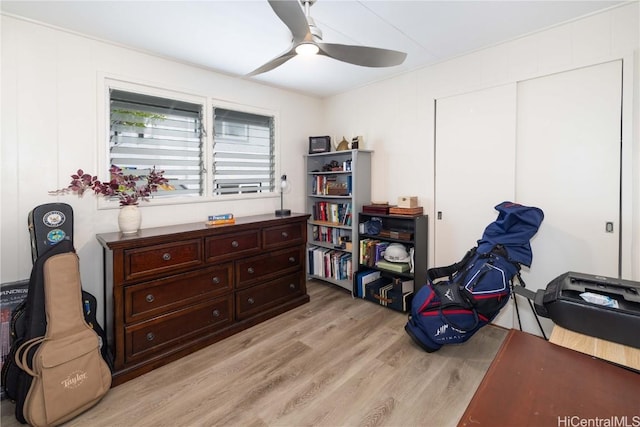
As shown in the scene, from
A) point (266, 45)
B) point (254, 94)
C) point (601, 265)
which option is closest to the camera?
point (601, 265)

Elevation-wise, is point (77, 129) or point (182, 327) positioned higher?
point (77, 129)

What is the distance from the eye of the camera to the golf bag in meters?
2.15

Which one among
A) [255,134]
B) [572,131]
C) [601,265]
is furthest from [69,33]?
[601,265]

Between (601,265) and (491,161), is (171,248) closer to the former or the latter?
(491,161)

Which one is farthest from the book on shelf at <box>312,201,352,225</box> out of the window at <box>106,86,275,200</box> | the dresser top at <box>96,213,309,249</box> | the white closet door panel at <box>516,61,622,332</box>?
the white closet door panel at <box>516,61,622,332</box>

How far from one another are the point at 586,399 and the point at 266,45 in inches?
115

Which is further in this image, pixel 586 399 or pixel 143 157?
pixel 143 157

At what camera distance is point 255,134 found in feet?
11.9

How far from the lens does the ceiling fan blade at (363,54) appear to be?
69.6 inches

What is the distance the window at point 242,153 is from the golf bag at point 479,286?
88.3 inches

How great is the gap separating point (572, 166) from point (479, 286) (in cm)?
125

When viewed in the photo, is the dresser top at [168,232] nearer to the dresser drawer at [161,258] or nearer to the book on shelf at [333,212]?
the dresser drawer at [161,258]

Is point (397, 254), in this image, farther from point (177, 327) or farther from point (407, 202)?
point (177, 327)

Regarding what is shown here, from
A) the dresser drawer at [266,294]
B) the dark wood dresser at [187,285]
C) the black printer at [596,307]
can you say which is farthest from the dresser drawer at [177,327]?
the black printer at [596,307]
